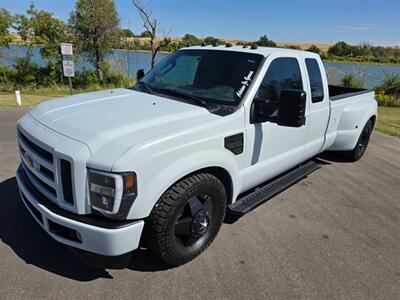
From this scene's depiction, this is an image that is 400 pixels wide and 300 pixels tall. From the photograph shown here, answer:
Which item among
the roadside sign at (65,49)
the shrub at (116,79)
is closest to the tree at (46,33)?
the shrub at (116,79)

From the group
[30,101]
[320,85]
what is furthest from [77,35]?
[320,85]

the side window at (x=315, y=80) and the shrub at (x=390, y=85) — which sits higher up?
the side window at (x=315, y=80)

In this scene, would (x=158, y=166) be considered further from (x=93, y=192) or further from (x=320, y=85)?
(x=320, y=85)

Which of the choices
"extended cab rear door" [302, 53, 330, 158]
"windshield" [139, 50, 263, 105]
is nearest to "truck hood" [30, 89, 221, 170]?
"windshield" [139, 50, 263, 105]

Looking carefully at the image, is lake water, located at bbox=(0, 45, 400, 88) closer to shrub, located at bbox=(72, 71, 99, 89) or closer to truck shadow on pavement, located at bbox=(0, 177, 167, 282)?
shrub, located at bbox=(72, 71, 99, 89)

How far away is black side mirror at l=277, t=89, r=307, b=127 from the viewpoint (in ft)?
9.51

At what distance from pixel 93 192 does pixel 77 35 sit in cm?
1961

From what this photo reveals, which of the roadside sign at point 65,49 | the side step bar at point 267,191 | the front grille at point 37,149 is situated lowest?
the side step bar at point 267,191

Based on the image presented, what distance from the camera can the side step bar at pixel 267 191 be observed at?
3409 millimetres

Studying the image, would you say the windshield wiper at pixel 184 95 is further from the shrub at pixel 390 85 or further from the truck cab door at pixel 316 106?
the shrub at pixel 390 85

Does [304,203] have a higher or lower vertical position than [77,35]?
lower

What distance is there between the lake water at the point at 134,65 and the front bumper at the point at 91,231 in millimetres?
15989

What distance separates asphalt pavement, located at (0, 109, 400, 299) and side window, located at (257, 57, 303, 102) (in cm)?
151

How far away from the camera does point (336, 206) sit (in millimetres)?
4410
